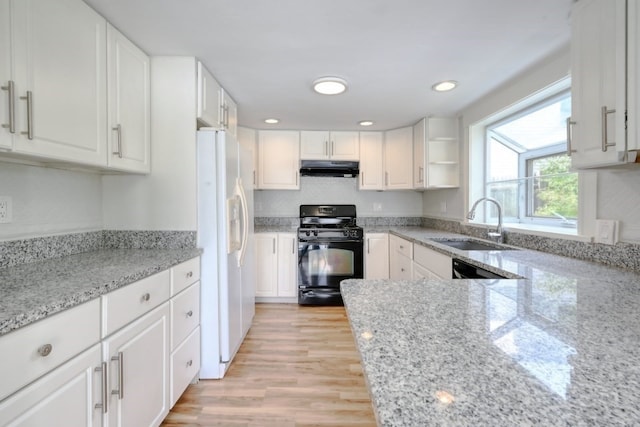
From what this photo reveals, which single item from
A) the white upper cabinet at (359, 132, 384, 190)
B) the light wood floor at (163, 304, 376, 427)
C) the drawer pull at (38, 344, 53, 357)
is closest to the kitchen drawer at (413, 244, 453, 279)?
the light wood floor at (163, 304, 376, 427)

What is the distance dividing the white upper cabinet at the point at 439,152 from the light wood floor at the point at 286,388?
175 centimetres

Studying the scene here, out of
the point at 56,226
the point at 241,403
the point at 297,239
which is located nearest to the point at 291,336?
the point at 241,403

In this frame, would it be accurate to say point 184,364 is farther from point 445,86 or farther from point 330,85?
point 445,86

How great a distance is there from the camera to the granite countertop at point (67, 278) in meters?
0.81

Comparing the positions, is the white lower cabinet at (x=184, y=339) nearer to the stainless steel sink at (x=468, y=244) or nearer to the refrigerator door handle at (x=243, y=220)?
the refrigerator door handle at (x=243, y=220)

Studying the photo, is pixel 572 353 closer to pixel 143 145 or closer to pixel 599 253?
pixel 599 253

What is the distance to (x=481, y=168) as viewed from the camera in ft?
9.01

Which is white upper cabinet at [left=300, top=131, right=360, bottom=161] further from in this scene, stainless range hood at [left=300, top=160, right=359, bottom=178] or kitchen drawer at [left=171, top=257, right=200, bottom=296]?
kitchen drawer at [left=171, top=257, right=200, bottom=296]

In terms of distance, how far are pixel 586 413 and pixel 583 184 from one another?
1.73 m

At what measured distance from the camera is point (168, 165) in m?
1.86

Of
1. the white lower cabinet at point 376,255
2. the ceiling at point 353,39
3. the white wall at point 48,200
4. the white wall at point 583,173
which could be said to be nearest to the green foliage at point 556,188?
the white wall at point 583,173

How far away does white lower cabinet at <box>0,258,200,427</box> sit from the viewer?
775mm

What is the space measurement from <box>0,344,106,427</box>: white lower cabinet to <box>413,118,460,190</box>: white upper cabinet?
289 centimetres

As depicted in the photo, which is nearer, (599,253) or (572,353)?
(572,353)
